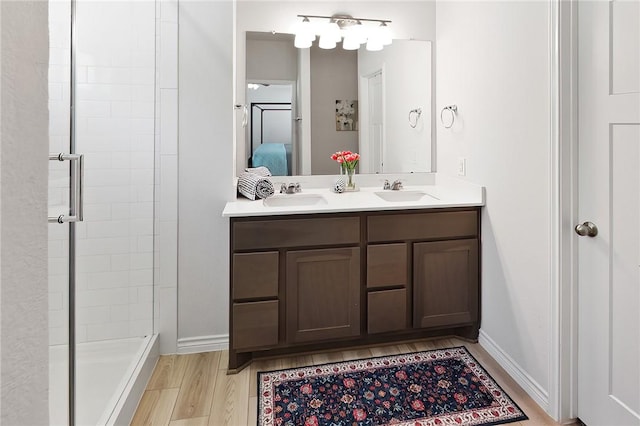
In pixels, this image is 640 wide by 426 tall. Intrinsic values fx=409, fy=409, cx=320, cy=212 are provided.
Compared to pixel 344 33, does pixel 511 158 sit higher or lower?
lower

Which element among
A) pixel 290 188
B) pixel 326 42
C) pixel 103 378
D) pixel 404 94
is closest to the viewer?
pixel 103 378

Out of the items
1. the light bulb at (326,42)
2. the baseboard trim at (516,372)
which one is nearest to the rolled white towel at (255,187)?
the light bulb at (326,42)

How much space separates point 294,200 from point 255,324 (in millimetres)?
843

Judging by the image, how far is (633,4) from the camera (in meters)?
1.42

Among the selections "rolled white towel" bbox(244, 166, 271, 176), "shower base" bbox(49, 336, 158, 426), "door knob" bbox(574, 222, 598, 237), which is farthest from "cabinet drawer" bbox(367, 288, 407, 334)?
"shower base" bbox(49, 336, 158, 426)

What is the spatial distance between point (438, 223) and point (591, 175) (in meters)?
0.85

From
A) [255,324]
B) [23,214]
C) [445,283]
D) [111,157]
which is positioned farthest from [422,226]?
[23,214]

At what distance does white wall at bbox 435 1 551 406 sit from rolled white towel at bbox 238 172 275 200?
1.24 meters

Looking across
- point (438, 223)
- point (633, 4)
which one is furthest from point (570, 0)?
point (438, 223)

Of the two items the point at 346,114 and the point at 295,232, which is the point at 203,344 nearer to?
the point at 295,232

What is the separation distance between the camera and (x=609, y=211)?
1.54 meters

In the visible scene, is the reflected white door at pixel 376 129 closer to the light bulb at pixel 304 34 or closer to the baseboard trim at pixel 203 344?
the light bulb at pixel 304 34

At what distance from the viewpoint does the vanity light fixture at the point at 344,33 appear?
2.80 m

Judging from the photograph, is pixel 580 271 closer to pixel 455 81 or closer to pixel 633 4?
pixel 633 4
